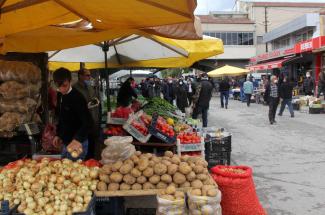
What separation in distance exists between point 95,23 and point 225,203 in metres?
2.57

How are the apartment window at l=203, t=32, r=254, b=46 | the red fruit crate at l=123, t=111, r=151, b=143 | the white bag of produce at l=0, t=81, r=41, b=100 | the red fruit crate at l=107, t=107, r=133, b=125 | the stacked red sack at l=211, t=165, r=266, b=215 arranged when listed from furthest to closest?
the apartment window at l=203, t=32, r=254, b=46 < the red fruit crate at l=107, t=107, r=133, b=125 < the red fruit crate at l=123, t=111, r=151, b=143 < the white bag of produce at l=0, t=81, r=41, b=100 < the stacked red sack at l=211, t=165, r=266, b=215

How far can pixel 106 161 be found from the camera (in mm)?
4746

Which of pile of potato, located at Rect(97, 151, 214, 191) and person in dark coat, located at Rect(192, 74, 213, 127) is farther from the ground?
person in dark coat, located at Rect(192, 74, 213, 127)

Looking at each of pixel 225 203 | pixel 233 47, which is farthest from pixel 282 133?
pixel 233 47

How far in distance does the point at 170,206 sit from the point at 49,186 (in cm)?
129

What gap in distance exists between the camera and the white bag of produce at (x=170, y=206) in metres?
4.04

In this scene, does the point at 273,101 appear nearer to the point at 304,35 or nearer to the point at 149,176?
the point at 149,176

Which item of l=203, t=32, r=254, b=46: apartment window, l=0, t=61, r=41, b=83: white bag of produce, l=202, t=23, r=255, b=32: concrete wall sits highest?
l=202, t=23, r=255, b=32: concrete wall

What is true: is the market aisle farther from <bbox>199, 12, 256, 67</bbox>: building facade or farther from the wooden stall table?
<bbox>199, 12, 256, 67</bbox>: building facade

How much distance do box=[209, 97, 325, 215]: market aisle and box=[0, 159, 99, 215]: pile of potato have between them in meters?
2.73

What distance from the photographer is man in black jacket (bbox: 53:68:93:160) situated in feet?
16.3

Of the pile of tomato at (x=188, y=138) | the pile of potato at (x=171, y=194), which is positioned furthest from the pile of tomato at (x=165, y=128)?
the pile of potato at (x=171, y=194)

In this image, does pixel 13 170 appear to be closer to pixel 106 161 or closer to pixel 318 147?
pixel 106 161


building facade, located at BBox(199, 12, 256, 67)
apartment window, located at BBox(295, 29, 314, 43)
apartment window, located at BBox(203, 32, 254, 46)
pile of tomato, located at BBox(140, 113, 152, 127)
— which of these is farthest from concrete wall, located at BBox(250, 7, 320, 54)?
pile of tomato, located at BBox(140, 113, 152, 127)
